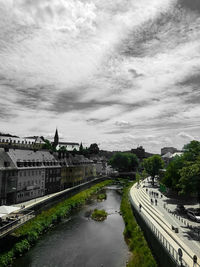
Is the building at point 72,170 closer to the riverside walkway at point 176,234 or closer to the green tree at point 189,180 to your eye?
the riverside walkway at point 176,234

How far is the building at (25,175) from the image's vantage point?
4912 cm

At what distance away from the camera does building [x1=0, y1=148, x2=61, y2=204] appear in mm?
49125

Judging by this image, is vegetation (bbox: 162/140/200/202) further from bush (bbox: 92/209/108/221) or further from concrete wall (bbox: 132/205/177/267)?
bush (bbox: 92/209/108/221)

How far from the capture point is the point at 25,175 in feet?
184

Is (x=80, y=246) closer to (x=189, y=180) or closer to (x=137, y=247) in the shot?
(x=137, y=247)

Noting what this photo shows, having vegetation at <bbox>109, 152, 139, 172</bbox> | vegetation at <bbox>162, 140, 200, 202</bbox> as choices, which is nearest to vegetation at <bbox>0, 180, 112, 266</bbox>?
vegetation at <bbox>162, 140, 200, 202</bbox>

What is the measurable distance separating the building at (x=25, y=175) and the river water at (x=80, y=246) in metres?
14.9

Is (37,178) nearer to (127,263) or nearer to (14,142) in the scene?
(127,263)

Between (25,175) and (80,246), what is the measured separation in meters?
28.3

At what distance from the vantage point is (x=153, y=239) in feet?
94.5

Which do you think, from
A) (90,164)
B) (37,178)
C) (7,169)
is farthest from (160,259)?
(90,164)

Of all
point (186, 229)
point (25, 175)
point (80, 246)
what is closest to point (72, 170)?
point (25, 175)

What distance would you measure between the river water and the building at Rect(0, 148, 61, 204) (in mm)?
14908

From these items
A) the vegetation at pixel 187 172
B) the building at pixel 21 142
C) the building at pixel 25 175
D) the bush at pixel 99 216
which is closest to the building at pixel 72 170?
the building at pixel 25 175
